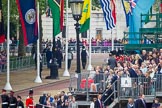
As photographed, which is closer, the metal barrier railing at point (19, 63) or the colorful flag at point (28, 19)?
the colorful flag at point (28, 19)

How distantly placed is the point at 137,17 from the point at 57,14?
6009 millimetres

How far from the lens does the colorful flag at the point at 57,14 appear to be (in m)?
41.8

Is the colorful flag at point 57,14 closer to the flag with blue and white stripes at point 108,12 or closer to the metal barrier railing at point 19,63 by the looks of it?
the flag with blue and white stripes at point 108,12

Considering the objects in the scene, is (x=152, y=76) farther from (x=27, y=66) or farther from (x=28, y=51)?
(x=28, y=51)

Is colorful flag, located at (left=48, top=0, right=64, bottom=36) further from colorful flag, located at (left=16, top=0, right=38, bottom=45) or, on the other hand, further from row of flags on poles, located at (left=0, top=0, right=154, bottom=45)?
colorful flag, located at (left=16, top=0, right=38, bottom=45)

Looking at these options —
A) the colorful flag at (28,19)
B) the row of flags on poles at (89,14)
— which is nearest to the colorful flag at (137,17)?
the row of flags on poles at (89,14)

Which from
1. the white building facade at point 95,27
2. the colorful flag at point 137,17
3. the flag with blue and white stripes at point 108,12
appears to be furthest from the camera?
the white building facade at point 95,27

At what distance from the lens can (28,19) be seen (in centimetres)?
3575

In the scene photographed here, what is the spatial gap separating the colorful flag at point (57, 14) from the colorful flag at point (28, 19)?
5.51 m

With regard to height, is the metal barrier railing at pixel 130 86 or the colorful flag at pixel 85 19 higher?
the colorful flag at pixel 85 19

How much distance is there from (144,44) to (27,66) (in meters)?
11.8

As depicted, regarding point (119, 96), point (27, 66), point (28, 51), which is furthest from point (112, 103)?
point (28, 51)

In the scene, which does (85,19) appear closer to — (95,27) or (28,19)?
(28,19)

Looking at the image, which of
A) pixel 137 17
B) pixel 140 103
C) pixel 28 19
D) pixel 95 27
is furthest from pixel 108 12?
pixel 95 27
